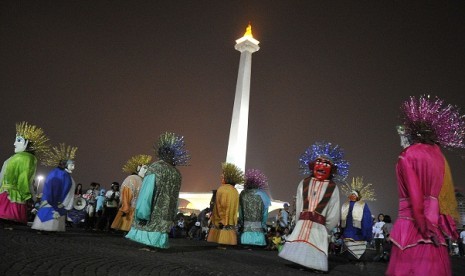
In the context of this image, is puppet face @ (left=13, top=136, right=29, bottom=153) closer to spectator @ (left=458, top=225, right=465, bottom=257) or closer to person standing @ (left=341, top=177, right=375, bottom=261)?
person standing @ (left=341, top=177, right=375, bottom=261)

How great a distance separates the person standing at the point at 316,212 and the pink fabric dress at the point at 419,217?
1848 mm

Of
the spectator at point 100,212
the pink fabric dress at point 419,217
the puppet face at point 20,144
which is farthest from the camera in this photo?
the spectator at point 100,212

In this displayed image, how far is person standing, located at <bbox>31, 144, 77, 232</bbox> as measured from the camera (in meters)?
8.27

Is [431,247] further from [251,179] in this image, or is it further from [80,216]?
[80,216]

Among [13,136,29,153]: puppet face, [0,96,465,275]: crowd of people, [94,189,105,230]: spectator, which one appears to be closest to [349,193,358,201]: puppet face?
[0,96,465,275]: crowd of people

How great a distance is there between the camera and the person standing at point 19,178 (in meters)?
8.04

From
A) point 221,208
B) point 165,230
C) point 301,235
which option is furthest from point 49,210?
point 301,235

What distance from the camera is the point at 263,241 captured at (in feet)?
39.8

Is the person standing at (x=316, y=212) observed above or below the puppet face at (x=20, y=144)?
below

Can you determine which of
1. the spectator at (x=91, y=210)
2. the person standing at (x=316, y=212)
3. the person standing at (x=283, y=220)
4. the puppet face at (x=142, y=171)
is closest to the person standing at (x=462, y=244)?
the person standing at (x=283, y=220)

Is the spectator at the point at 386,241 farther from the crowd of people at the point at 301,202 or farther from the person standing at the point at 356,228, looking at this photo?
the person standing at the point at 356,228

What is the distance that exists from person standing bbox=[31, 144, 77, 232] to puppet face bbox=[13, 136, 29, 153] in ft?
2.13

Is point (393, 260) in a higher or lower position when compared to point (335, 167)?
lower

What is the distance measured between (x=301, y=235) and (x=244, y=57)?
45.8 m
